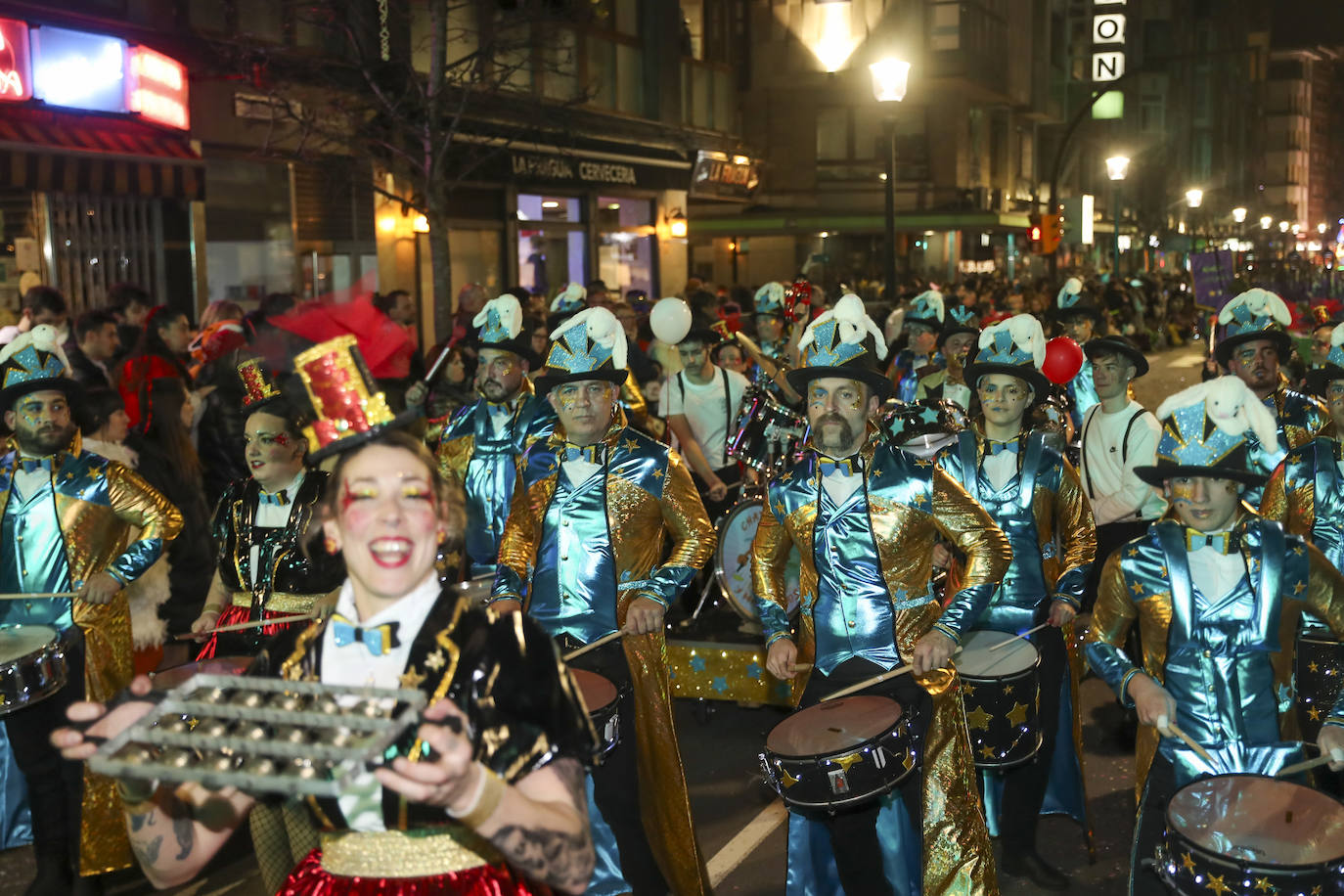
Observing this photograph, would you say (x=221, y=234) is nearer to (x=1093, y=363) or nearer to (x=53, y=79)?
(x=53, y=79)

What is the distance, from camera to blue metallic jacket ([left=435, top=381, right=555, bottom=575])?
24.6 feet

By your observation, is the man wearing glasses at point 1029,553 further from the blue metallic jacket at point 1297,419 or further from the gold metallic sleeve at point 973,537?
the blue metallic jacket at point 1297,419

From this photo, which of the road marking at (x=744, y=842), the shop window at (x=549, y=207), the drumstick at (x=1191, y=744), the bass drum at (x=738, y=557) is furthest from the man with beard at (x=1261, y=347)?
the shop window at (x=549, y=207)

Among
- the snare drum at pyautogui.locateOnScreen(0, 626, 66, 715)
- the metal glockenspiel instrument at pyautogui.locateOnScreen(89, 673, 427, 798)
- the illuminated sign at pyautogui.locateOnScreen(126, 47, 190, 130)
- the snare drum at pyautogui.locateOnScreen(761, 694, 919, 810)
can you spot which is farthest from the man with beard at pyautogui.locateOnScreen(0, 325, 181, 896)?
the illuminated sign at pyautogui.locateOnScreen(126, 47, 190, 130)

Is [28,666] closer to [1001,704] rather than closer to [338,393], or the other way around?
[338,393]

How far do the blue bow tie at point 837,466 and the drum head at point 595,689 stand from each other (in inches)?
43.8

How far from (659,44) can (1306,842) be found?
24.8 metres

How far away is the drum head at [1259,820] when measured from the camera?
3.93m

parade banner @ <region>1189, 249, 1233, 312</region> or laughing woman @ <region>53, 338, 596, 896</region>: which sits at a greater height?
A: parade banner @ <region>1189, 249, 1233, 312</region>

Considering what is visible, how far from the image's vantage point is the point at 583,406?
5902 millimetres

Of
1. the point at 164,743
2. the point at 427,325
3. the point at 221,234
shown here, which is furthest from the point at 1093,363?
the point at 427,325

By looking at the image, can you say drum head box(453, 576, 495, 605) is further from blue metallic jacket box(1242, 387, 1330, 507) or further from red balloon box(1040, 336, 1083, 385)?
blue metallic jacket box(1242, 387, 1330, 507)

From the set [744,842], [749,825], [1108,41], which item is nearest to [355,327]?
[744,842]

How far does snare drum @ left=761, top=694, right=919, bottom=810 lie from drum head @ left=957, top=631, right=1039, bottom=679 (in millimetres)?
817
